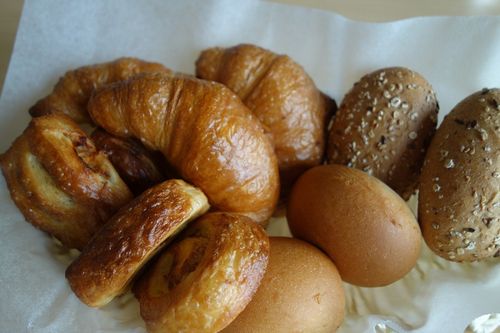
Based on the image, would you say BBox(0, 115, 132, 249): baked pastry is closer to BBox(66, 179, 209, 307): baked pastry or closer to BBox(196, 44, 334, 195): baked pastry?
BBox(66, 179, 209, 307): baked pastry

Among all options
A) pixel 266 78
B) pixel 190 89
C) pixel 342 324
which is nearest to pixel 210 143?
pixel 190 89

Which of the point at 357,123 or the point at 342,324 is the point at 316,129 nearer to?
the point at 357,123

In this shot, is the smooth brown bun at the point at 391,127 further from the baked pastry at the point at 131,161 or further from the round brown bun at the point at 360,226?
the baked pastry at the point at 131,161

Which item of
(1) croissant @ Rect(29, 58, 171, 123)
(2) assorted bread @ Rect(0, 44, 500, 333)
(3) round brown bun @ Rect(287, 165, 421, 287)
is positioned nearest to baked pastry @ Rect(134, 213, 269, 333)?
(2) assorted bread @ Rect(0, 44, 500, 333)

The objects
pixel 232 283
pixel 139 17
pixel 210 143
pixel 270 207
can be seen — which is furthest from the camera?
pixel 139 17

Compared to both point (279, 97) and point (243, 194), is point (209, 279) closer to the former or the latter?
point (243, 194)

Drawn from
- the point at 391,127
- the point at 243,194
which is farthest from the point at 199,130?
the point at 391,127

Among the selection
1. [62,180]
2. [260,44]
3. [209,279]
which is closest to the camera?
[209,279]

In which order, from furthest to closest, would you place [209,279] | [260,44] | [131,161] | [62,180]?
[260,44]
[131,161]
[62,180]
[209,279]
